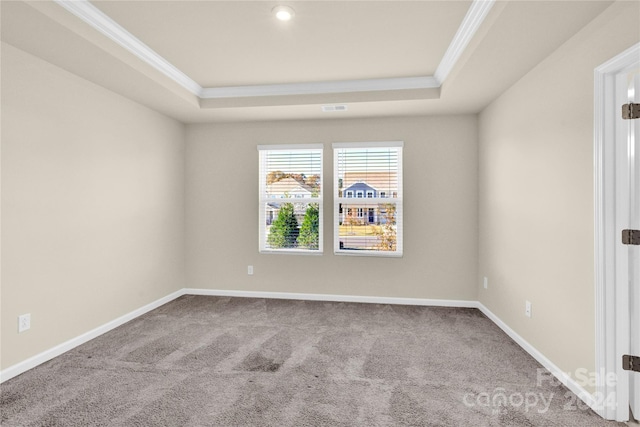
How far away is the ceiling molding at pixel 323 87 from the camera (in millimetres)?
3682

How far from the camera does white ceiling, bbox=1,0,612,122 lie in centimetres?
228

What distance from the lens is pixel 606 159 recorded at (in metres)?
2.03

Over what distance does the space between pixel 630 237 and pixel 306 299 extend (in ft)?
11.4

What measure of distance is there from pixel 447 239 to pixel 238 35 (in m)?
3.32

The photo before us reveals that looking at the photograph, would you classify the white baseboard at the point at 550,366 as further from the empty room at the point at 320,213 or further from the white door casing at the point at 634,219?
the white door casing at the point at 634,219

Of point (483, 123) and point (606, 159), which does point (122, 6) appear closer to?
point (606, 159)

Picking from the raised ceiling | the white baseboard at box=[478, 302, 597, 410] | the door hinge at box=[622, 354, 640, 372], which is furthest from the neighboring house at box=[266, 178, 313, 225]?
the door hinge at box=[622, 354, 640, 372]

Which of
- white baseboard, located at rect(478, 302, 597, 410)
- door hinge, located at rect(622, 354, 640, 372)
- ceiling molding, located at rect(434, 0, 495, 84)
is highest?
ceiling molding, located at rect(434, 0, 495, 84)

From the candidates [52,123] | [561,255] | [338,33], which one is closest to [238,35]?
[338,33]

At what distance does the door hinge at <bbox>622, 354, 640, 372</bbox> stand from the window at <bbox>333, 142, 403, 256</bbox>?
8.49 ft

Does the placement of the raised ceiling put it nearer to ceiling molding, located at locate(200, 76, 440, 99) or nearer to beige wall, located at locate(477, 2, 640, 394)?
ceiling molding, located at locate(200, 76, 440, 99)

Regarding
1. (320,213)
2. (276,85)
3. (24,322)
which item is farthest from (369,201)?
(24,322)

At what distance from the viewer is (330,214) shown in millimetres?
4613

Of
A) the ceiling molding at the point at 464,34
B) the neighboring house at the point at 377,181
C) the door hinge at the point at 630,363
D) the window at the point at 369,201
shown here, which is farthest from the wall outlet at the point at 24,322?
the door hinge at the point at 630,363
